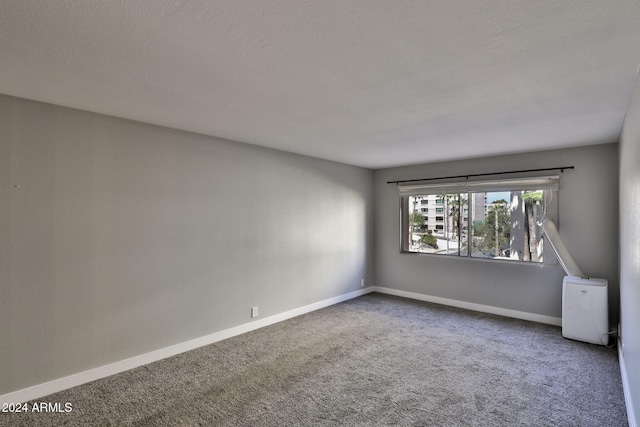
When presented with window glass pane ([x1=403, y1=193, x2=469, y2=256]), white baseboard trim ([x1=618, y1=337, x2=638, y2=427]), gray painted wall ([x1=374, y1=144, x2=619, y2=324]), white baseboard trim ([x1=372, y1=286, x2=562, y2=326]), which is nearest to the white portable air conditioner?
gray painted wall ([x1=374, y1=144, x2=619, y2=324])

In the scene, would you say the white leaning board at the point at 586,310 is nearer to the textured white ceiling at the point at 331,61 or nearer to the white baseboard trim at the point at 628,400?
the white baseboard trim at the point at 628,400

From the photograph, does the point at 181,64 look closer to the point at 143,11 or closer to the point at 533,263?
A: the point at 143,11

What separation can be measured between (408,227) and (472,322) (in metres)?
1.92

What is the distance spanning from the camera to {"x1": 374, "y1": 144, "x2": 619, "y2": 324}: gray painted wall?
3.78 meters

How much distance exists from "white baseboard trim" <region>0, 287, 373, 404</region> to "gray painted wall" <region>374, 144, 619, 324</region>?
84.8 inches

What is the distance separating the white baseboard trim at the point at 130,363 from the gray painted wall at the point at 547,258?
2155mm

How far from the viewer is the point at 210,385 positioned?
267 centimetres

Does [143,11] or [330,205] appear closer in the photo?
[143,11]

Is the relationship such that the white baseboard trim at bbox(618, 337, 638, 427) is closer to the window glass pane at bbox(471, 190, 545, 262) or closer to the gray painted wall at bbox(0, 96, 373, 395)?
the window glass pane at bbox(471, 190, 545, 262)

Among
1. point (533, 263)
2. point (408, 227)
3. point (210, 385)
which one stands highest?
point (408, 227)

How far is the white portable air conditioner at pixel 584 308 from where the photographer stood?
3.45 meters

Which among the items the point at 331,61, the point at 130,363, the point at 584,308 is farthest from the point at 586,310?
the point at 130,363

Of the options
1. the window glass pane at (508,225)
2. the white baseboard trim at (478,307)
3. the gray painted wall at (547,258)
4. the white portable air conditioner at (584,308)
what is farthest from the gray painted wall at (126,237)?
the white portable air conditioner at (584,308)

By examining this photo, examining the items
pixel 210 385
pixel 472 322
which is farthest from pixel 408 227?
pixel 210 385
